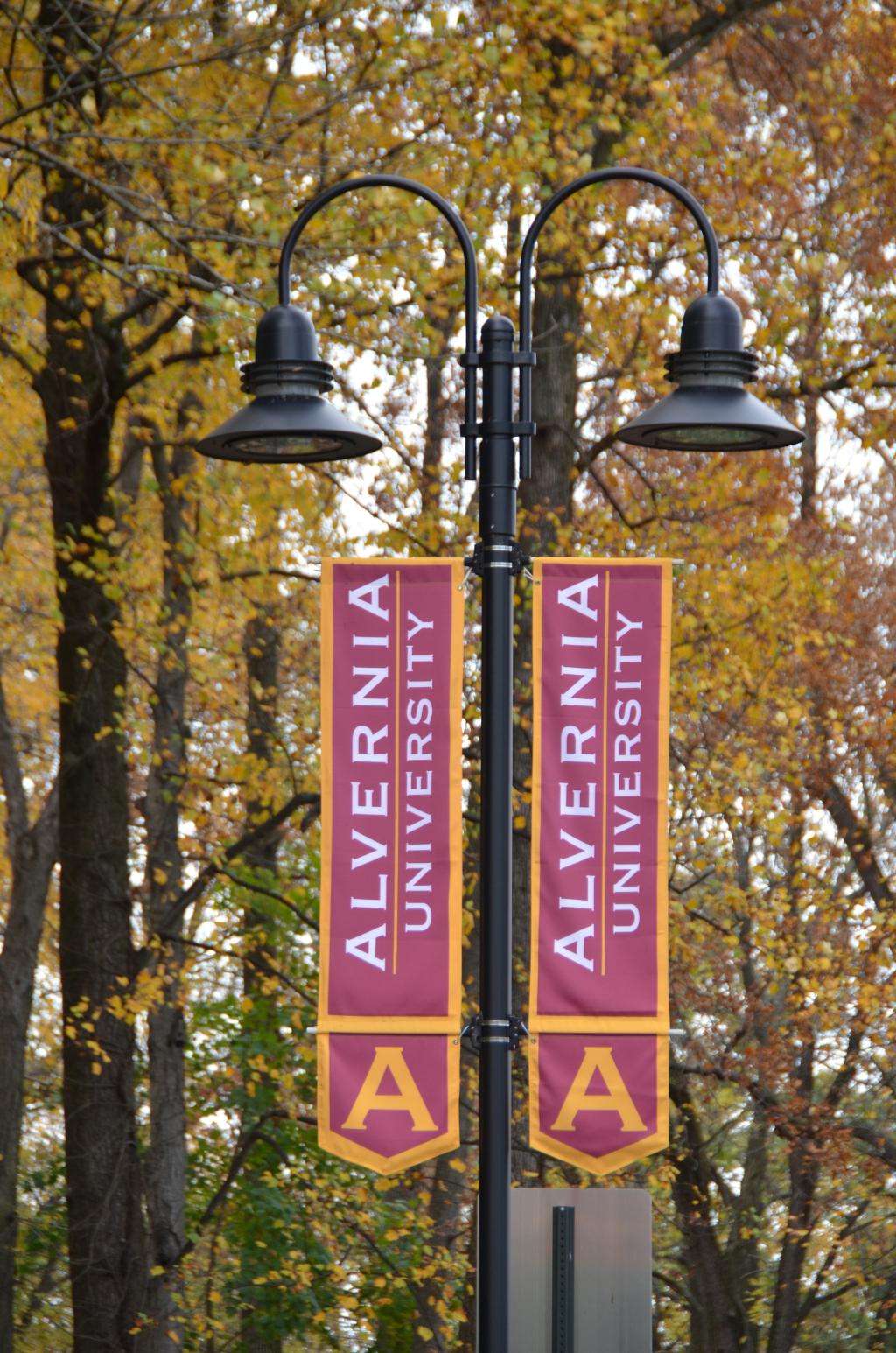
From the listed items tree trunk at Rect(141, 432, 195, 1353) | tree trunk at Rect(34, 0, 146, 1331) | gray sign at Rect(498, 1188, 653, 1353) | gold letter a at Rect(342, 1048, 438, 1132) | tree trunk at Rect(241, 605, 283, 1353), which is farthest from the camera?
tree trunk at Rect(241, 605, 283, 1353)

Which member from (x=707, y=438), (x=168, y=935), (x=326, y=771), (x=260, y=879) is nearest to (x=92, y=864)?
(x=168, y=935)

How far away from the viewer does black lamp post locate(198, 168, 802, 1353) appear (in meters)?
5.89

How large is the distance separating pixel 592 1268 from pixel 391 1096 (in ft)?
2.73

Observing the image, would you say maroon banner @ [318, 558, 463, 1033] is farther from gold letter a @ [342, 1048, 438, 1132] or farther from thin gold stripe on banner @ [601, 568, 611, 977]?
thin gold stripe on banner @ [601, 568, 611, 977]

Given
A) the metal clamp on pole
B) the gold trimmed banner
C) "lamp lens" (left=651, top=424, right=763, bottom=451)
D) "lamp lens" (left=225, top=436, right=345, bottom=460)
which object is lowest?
the gold trimmed banner

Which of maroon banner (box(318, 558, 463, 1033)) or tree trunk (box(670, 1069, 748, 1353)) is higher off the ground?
maroon banner (box(318, 558, 463, 1033))

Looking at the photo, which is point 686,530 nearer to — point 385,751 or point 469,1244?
point 469,1244

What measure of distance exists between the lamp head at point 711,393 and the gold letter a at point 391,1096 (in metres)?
2.19

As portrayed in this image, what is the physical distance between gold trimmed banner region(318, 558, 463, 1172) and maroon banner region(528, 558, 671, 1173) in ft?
0.96

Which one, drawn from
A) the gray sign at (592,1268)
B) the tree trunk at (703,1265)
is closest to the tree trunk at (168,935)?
the tree trunk at (703,1265)

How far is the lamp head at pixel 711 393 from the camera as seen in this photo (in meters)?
6.18

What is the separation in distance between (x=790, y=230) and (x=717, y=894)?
6.45 m

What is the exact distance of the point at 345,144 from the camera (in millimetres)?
13438

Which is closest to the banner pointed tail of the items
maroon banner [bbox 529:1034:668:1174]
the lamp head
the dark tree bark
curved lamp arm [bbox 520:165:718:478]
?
maroon banner [bbox 529:1034:668:1174]
